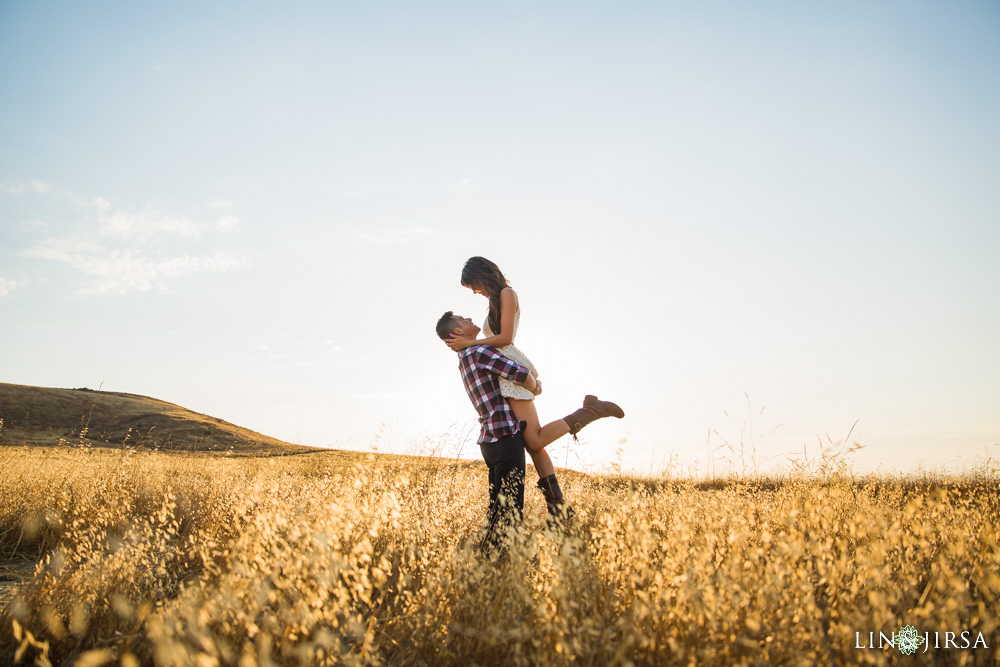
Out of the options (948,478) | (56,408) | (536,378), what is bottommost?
(56,408)

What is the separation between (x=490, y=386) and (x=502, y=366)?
0.74 ft

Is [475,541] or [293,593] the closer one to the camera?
[293,593]

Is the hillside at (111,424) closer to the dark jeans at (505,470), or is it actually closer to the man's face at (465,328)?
the man's face at (465,328)

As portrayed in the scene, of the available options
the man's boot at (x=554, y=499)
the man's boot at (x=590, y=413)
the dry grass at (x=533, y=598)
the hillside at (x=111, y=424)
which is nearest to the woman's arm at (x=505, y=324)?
the man's boot at (x=590, y=413)

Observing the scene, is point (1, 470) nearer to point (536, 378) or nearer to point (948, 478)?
point (536, 378)

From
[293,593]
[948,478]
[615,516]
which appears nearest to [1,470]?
[293,593]

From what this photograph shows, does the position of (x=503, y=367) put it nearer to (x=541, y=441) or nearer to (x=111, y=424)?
(x=541, y=441)

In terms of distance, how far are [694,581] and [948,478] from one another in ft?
26.4

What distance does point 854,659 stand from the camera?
5.67 feet

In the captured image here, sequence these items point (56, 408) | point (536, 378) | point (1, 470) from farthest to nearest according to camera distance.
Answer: point (56, 408) < point (1, 470) < point (536, 378)

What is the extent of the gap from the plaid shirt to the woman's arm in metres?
0.11

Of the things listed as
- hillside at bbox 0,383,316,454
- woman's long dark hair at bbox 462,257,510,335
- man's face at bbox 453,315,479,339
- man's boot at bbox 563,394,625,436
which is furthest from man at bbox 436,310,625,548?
hillside at bbox 0,383,316,454

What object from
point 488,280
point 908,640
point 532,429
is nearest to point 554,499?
point 532,429

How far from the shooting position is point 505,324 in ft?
14.4
